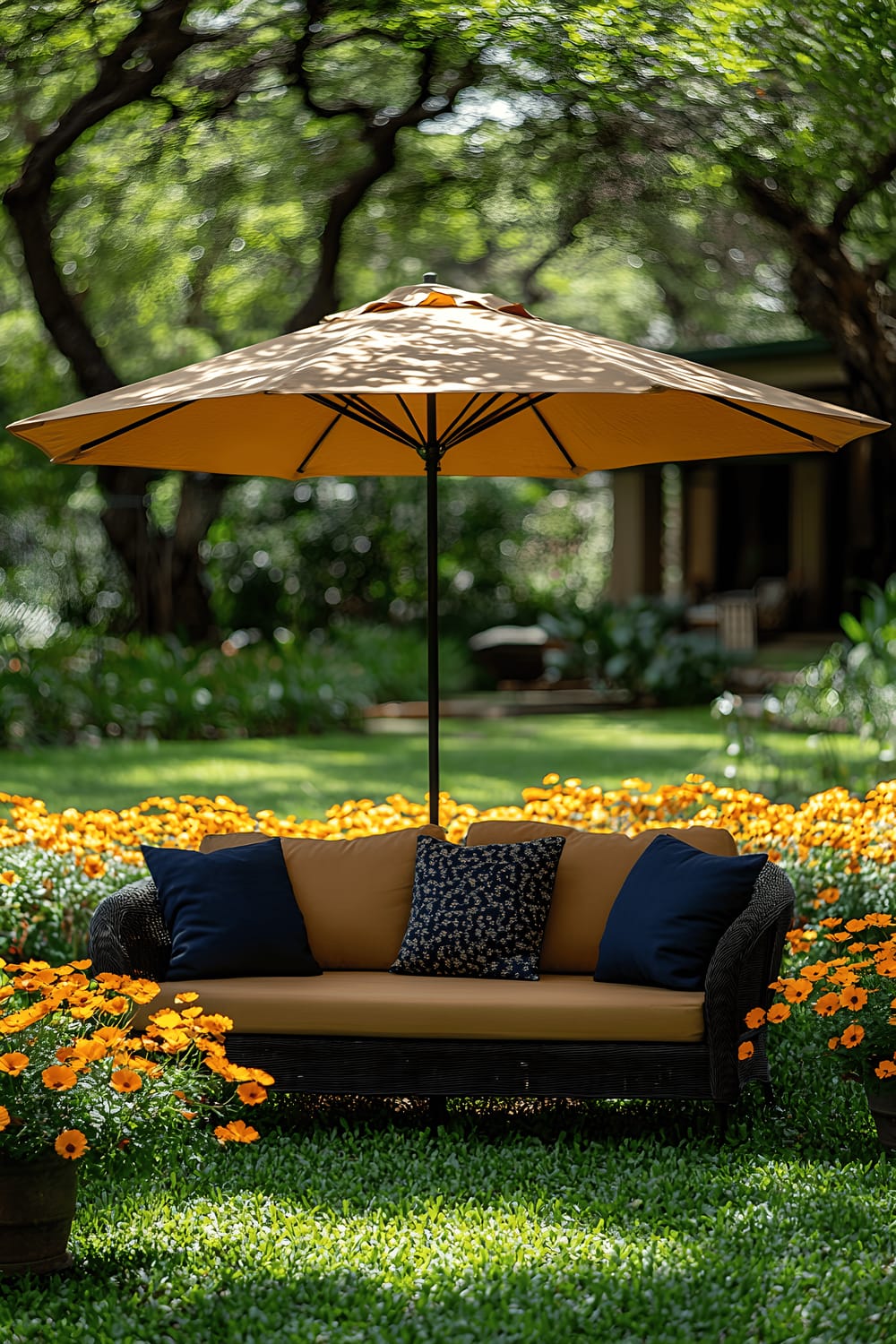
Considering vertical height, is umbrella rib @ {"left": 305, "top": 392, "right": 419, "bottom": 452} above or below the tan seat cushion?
above

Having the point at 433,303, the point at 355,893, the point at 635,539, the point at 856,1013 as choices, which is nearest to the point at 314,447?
the point at 433,303

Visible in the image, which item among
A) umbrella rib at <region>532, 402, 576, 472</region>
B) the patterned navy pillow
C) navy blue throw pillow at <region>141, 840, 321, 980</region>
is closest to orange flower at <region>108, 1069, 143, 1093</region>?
navy blue throw pillow at <region>141, 840, 321, 980</region>

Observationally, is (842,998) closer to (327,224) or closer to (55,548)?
(327,224)

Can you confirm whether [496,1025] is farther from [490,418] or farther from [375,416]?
[375,416]

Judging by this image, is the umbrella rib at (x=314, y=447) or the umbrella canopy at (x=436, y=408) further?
the umbrella rib at (x=314, y=447)

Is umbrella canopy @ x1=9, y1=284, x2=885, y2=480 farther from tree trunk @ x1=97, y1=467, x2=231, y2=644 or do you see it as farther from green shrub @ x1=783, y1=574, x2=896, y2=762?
tree trunk @ x1=97, y1=467, x2=231, y2=644

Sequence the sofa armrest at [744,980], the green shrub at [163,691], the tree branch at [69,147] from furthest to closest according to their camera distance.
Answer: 1. the green shrub at [163,691]
2. the tree branch at [69,147]
3. the sofa armrest at [744,980]

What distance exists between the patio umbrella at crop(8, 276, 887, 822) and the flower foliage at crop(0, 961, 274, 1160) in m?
1.54

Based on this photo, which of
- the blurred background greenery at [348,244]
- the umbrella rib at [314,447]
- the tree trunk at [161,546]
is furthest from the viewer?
the tree trunk at [161,546]

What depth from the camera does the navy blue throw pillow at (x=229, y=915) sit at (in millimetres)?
4438

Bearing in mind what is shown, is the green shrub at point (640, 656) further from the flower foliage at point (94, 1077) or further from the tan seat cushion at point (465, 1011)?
the flower foliage at point (94, 1077)

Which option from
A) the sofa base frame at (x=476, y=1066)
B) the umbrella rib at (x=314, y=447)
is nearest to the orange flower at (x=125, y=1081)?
the sofa base frame at (x=476, y=1066)

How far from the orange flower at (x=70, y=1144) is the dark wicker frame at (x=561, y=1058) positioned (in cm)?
104

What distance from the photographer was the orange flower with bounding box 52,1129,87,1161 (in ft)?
10.2
